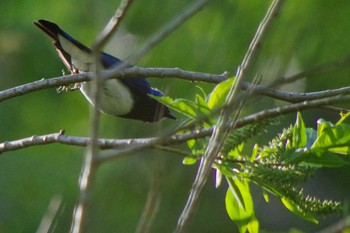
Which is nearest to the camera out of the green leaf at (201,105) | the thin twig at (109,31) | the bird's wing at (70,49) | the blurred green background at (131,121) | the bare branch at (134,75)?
the thin twig at (109,31)

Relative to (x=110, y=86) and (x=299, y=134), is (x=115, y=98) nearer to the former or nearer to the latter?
(x=110, y=86)

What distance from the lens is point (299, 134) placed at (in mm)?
2328

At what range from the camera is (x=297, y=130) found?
7.63ft

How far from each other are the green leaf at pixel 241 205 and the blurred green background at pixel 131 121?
3.20 metres

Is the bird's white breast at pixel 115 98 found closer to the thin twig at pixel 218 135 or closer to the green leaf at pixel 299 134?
the green leaf at pixel 299 134

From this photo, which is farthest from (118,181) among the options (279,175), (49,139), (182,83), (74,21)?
(279,175)

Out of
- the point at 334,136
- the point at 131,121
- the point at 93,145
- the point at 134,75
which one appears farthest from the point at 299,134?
the point at 131,121

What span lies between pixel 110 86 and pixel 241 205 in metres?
2.80

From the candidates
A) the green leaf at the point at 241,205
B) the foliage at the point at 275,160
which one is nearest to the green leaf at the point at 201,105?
the foliage at the point at 275,160

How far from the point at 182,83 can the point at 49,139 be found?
4242mm

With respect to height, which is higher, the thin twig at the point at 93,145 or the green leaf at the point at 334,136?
the thin twig at the point at 93,145

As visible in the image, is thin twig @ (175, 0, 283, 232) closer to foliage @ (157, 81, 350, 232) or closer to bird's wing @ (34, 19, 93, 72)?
foliage @ (157, 81, 350, 232)

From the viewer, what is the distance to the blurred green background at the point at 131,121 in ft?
21.9

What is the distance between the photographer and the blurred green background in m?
6.67
